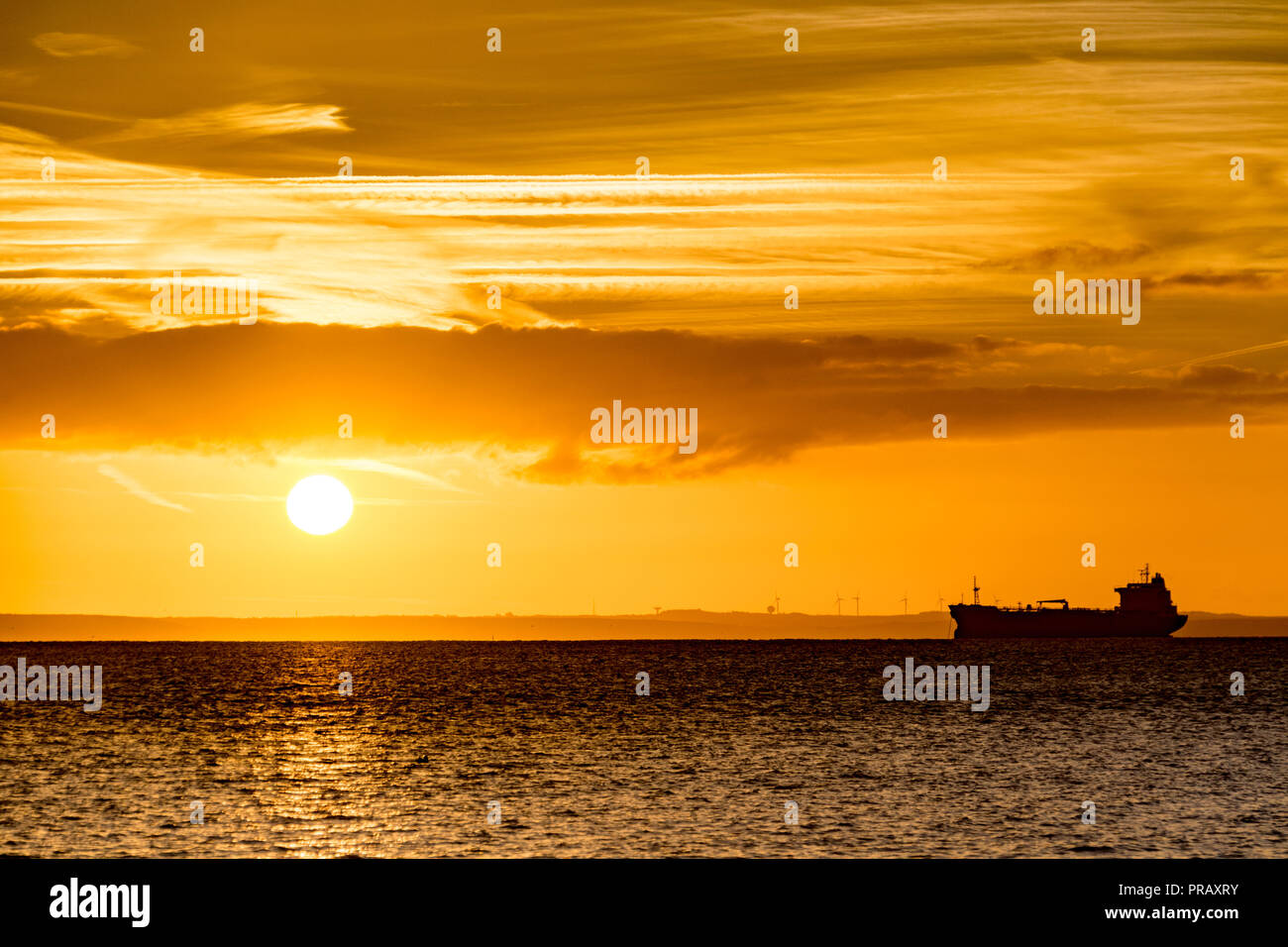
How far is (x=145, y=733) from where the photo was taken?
305 feet

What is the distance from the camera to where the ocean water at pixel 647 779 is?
43469 millimetres

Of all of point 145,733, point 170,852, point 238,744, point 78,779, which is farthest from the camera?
point 145,733

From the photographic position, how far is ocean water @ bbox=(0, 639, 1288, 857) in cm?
4347

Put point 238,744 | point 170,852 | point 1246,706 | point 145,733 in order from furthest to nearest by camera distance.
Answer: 1. point 1246,706
2. point 145,733
3. point 238,744
4. point 170,852

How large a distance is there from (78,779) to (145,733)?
32316 millimetres

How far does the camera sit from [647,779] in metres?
60.6
